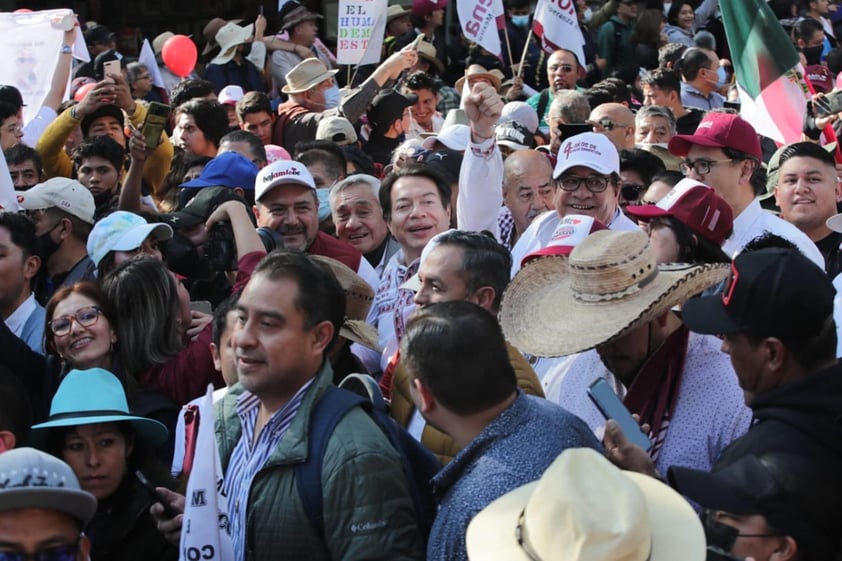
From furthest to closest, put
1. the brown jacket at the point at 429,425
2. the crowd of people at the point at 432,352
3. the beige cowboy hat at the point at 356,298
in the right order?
the beige cowboy hat at the point at 356,298 < the brown jacket at the point at 429,425 < the crowd of people at the point at 432,352

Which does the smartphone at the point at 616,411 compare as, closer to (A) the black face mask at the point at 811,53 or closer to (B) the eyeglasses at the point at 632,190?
(B) the eyeglasses at the point at 632,190

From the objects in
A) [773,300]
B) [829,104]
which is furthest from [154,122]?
[773,300]

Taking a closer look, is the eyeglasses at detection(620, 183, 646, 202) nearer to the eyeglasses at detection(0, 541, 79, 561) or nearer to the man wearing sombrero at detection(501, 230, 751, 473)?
the man wearing sombrero at detection(501, 230, 751, 473)

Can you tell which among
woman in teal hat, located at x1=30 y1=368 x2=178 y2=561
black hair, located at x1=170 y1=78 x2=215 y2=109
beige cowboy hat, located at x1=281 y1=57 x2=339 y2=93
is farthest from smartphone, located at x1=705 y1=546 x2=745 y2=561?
black hair, located at x1=170 y1=78 x2=215 y2=109

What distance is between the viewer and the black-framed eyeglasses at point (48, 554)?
10.1 ft

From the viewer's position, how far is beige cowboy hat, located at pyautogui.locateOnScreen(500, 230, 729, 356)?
3.58m

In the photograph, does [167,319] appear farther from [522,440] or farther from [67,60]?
[67,60]

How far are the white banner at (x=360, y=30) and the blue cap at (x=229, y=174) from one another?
3.83m

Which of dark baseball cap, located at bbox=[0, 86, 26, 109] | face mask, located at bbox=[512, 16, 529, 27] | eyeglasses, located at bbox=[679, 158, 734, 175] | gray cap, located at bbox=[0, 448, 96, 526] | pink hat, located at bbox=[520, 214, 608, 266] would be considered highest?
pink hat, located at bbox=[520, 214, 608, 266]

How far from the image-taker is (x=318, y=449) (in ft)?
10.6

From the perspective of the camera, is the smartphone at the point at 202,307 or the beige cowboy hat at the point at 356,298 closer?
the beige cowboy hat at the point at 356,298

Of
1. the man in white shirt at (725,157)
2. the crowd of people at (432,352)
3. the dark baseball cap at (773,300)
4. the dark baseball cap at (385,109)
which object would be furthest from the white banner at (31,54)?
the dark baseball cap at (773,300)

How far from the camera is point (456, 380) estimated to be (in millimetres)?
3096

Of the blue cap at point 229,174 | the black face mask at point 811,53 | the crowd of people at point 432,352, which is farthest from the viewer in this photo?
the black face mask at point 811,53
